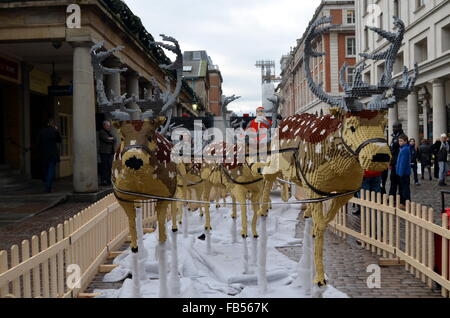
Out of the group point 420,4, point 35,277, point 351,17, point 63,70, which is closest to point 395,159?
point 35,277

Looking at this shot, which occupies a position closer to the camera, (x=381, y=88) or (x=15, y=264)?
(x=381, y=88)

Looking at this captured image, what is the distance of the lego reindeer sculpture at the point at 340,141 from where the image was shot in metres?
3.78

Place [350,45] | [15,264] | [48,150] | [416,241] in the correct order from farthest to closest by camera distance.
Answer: [350,45] → [48,150] → [416,241] → [15,264]

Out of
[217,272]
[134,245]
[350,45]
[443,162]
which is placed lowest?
[217,272]

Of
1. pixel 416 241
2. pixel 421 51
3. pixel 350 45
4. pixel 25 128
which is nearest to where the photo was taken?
pixel 416 241

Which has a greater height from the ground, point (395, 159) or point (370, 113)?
point (370, 113)

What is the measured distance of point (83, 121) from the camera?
1220 cm

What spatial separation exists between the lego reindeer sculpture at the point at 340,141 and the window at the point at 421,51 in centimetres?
2287

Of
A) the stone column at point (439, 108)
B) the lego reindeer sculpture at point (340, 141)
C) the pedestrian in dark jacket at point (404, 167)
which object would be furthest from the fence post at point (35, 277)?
the stone column at point (439, 108)

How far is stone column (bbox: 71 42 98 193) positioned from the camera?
12.2m

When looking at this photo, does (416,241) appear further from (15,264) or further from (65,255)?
(15,264)

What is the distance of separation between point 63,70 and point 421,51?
69.1ft

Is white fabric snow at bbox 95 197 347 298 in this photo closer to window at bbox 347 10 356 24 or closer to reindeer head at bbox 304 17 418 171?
reindeer head at bbox 304 17 418 171
